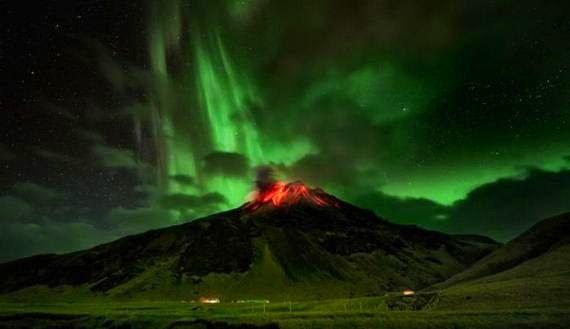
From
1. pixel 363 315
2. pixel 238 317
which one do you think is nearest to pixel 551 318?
pixel 363 315

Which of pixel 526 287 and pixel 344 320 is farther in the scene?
pixel 526 287

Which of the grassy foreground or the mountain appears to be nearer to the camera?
the grassy foreground

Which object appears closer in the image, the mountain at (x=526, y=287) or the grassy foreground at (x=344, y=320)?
the grassy foreground at (x=344, y=320)

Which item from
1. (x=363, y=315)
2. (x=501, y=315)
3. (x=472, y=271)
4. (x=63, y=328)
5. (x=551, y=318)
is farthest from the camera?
(x=472, y=271)

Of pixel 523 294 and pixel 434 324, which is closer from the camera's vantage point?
pixel 434 324

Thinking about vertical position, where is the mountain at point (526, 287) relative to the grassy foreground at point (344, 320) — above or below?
above

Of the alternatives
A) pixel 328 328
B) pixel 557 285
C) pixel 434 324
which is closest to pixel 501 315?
pixel 434 324

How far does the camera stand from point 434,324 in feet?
244

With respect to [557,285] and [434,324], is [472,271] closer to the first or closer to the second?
[557,285]

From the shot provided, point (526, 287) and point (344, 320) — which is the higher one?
point (526, 287)

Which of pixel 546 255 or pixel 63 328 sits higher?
pixel 546 255

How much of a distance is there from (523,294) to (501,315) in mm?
28757

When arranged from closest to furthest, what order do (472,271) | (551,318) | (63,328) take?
1. (551,318)
2. (63,328)
3. (472,271)

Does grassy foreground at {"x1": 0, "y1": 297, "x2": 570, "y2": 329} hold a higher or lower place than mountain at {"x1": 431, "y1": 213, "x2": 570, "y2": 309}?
lower
